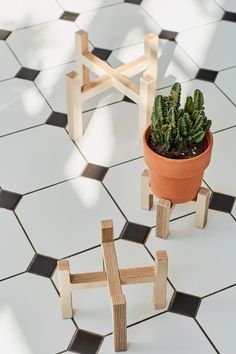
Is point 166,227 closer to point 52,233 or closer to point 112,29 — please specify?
point 52,233

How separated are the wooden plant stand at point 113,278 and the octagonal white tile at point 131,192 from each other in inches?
17.1

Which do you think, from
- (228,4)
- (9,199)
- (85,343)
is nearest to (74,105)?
(9,199)

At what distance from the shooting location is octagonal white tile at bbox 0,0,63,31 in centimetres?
413

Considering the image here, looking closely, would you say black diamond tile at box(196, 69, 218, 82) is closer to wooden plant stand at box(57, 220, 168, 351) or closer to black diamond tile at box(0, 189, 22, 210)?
black diamond tile at box(0, 189, 22, 210)

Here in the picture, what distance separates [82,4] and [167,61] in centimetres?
76

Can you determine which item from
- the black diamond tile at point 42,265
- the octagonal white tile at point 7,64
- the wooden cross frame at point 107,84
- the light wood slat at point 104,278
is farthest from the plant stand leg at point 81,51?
the light wood slat at point 104,278

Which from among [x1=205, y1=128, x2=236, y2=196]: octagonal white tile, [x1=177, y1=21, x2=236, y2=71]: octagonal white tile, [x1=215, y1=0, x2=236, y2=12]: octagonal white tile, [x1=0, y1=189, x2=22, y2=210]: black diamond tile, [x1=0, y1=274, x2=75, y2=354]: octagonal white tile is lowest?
[x1=0, y1=274, x2=75, y2=354]: octagonal white tile

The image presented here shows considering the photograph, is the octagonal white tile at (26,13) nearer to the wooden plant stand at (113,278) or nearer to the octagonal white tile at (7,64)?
the octagonal white tile at (7,64)

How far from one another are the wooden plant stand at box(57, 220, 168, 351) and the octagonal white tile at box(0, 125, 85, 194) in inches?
27.0

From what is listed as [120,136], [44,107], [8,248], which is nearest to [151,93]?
[120,136]

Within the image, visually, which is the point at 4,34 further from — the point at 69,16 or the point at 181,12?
the point at 181,12

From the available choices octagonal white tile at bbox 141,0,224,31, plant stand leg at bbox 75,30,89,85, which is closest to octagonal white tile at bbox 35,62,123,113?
plant stand leg at bbox 75,30,89,85

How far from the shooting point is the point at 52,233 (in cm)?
297

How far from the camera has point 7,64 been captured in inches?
151
